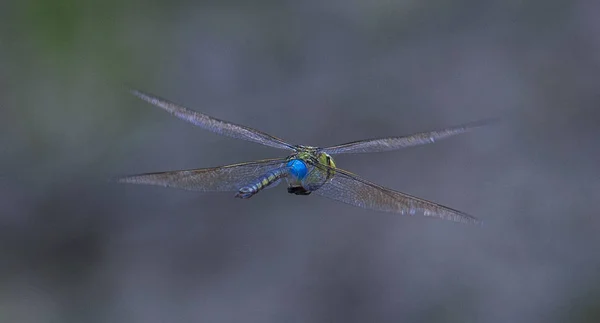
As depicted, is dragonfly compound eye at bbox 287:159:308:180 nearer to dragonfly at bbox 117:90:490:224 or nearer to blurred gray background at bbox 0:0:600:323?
dragonfly at bbox 117:90:490:224

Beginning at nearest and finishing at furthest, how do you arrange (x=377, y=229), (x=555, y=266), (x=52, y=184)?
(x=555, y=266), (x=377, y=229), (x=52, y=184)

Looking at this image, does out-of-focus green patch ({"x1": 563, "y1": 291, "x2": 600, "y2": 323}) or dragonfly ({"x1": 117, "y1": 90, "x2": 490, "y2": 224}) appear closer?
dragonfly ({"x1": 117, "y1": 90, "x2": 490, "y2": 224})

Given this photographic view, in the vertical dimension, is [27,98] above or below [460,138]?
above

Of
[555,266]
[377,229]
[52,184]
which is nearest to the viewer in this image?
[555,266]

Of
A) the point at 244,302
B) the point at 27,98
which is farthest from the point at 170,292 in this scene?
the point at 27,98

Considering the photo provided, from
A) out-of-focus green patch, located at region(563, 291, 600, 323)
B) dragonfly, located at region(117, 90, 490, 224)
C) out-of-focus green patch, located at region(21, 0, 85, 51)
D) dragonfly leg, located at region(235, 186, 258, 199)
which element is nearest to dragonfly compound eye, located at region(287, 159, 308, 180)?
dragonfly, located at region(117, 90, 490, 224)

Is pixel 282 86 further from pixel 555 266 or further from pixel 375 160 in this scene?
pixel 555 266

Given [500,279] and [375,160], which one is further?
[375,160]
